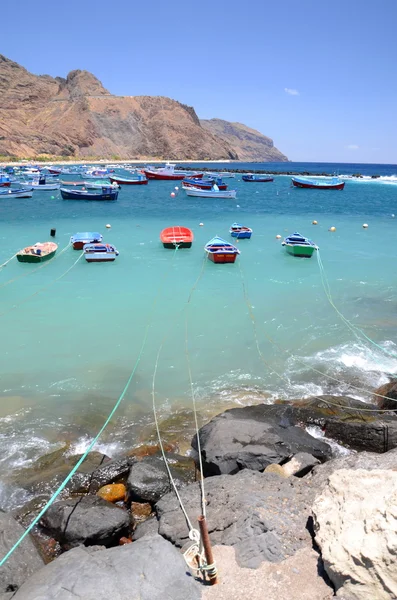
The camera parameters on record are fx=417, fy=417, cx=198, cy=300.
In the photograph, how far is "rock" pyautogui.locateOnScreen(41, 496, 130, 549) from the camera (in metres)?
6.93

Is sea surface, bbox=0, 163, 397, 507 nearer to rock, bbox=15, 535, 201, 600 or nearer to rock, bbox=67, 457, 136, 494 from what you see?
rock, bbox=67, 457, 136, 494

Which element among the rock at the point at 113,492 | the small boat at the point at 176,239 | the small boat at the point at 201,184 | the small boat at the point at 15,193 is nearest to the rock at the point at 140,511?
the rock at the point at 113,492

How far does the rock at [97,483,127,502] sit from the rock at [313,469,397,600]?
13.1 ft

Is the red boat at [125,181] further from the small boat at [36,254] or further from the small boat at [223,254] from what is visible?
the small boat at [223,254]

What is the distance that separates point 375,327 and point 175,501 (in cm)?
1272

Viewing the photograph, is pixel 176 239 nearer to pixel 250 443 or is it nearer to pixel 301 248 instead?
pixel 301 248

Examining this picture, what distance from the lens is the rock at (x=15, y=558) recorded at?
5.87 meters

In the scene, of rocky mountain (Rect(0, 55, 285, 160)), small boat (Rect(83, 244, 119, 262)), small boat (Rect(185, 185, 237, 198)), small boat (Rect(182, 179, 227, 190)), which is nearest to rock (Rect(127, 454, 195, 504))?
small boat (Rect(83, 244, 119, 262))

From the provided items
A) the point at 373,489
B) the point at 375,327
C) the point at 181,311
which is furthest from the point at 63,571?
the point at 375,327

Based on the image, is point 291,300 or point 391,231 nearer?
point 291,300

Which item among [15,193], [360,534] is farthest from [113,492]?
[15,193]

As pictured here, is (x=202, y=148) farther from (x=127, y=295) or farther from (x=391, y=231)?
(x=127, y=295)

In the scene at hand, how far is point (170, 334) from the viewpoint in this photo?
16.3 m

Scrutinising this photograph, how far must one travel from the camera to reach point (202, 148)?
595 feet
